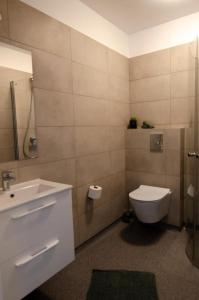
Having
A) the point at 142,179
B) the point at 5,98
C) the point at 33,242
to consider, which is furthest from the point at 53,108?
the point at 142,179

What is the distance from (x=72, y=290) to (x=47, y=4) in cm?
236

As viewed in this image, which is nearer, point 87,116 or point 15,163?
point 15,163

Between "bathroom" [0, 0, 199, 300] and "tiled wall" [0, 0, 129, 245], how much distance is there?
11mm

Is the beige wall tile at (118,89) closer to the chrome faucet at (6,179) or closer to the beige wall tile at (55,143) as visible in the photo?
the beige wall tile at (55,143)

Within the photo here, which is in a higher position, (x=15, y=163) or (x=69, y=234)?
(x=15, y=163)

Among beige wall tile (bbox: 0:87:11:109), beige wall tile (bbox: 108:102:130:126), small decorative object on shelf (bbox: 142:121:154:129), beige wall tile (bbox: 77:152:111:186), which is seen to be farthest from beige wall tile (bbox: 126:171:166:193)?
beige wall tile (bbox: 0:87:11:109)

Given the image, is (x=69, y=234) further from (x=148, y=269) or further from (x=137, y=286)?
(x=148, y=269)

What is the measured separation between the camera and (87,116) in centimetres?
220

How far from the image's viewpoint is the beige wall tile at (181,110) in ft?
8.05

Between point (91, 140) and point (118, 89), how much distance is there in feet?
2.89

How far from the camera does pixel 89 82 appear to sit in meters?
2.22

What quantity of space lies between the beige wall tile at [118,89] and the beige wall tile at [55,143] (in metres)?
0.89

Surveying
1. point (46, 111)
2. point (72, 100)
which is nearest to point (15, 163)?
point (46, 111)

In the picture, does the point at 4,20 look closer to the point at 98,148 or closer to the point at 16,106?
the point at 16,106
